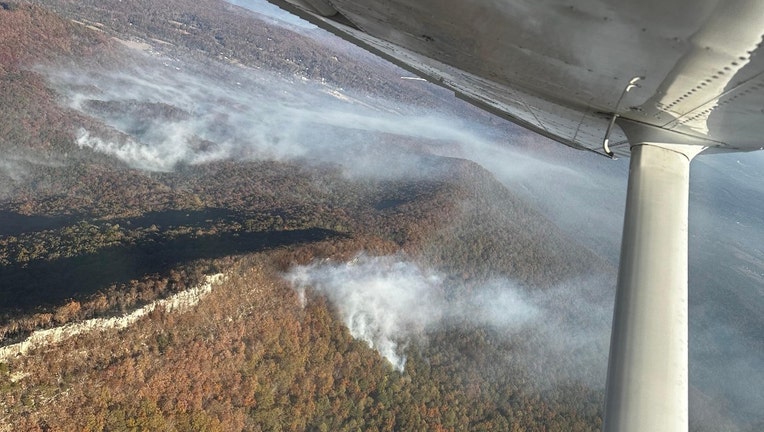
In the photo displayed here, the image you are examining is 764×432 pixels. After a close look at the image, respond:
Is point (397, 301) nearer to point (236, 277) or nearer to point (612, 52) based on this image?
point (236, 277)

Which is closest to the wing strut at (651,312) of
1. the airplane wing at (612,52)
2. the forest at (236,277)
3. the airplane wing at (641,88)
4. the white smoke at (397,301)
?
the airplane wing at (641,88)

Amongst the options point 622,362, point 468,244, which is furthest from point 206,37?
point 622,362

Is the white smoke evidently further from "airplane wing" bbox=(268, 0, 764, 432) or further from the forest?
"airplane wing" bbox=(268, 0, 764, 432)

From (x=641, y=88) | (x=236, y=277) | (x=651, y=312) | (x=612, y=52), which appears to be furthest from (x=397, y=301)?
(x=612, y=52)

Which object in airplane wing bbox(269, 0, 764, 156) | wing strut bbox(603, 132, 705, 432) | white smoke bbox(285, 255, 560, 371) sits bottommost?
white smoke bbox(285, 255, 560, 371)

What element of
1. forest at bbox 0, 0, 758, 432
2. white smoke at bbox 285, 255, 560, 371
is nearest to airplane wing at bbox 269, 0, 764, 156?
forest at bbox 0, 0, 758, 432

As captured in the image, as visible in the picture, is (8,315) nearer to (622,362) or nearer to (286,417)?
(286,417)
